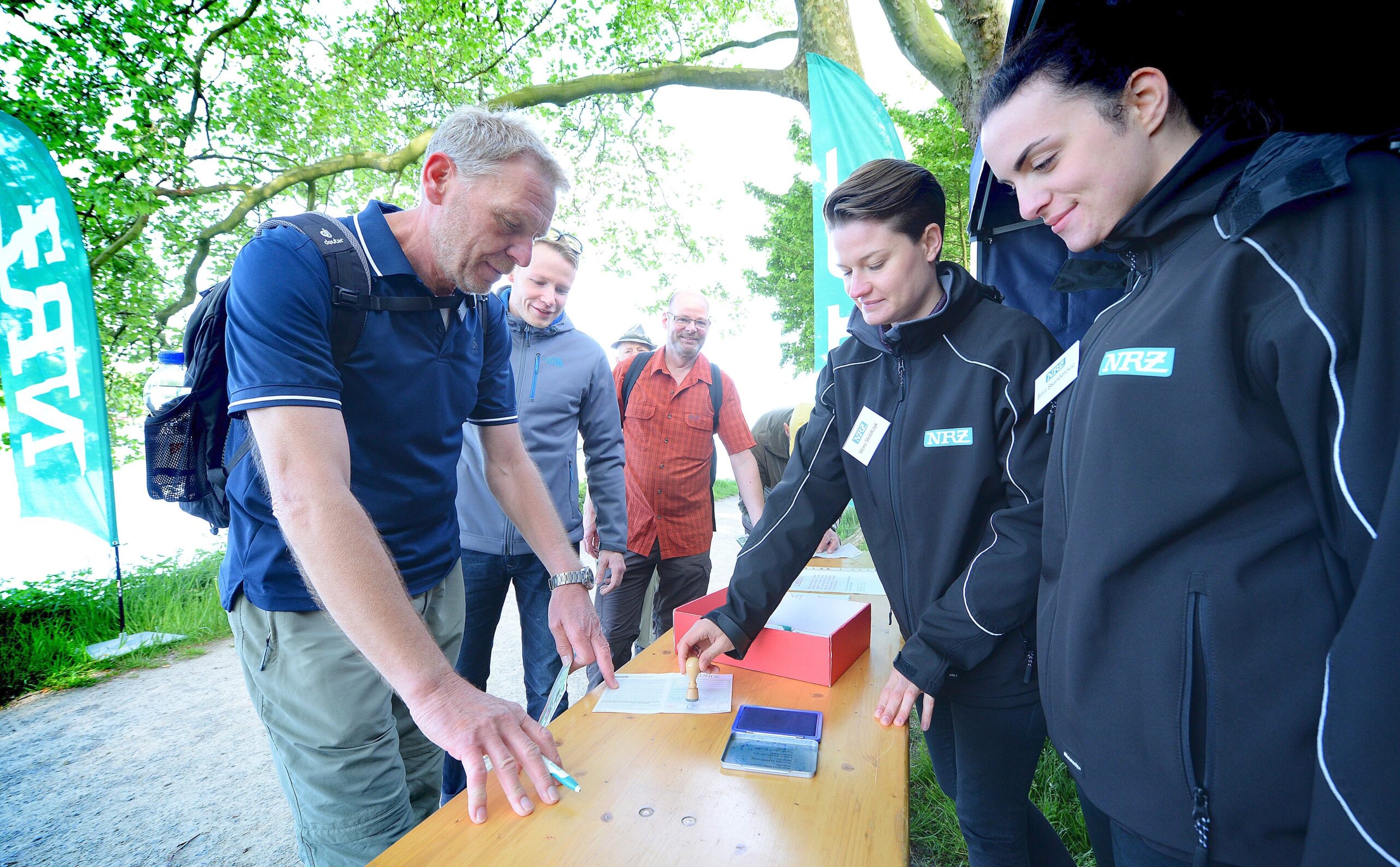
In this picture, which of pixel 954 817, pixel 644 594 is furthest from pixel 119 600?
pixel 954 817

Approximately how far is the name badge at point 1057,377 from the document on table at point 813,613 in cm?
66

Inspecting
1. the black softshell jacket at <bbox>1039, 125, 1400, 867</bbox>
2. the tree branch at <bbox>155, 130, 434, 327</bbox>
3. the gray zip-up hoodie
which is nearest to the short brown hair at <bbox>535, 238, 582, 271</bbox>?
the gray zip-up hoodie

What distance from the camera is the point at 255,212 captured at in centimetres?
791

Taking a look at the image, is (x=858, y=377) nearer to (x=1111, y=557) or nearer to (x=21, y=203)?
(x=1111, y=557)

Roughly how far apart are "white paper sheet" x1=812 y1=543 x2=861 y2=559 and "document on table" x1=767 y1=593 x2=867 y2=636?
696mm

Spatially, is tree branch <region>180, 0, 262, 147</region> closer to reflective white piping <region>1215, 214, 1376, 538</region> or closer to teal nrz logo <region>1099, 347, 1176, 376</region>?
teal nrz logo <region>1099, 347, 1176, 376</region>

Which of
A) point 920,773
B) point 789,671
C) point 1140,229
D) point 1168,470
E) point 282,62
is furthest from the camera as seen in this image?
point 282,62

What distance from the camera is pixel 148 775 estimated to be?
2.92 metres

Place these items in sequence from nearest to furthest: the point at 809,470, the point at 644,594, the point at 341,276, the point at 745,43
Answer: the point at 341,276, the point at 809,470, the point at 644,594, the point at 745,43

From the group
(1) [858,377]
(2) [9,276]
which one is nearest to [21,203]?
(2) [9,276]

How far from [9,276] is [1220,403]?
5919 mm

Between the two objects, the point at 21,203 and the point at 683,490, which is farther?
the point at 21,203

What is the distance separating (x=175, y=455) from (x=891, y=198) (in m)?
1.56

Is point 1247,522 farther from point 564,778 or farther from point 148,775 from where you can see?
point 148,775
